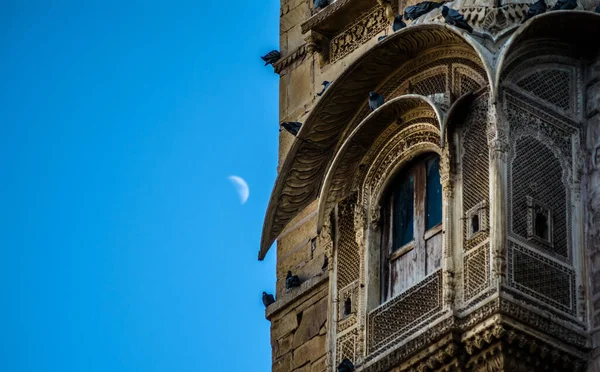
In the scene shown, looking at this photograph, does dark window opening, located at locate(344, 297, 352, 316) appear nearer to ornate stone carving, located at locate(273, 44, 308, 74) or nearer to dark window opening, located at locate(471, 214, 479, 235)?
dark window opening, located at locate(471, 214, 479, 235)

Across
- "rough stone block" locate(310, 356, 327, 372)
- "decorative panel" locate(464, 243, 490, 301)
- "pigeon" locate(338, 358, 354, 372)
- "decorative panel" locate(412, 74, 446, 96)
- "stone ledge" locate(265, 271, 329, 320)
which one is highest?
"decorative panel" locate(412, 74, 446, 96)

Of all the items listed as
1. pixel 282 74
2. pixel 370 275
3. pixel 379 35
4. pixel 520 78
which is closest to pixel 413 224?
pixel 370 275

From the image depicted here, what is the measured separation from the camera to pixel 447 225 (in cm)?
1352

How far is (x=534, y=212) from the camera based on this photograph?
13.3 meters

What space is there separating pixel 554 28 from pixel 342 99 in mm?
1968

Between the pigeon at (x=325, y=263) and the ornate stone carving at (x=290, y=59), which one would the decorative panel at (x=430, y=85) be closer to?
the pigeon at (x=325, y=263)

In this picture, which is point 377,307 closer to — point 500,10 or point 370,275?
point 370,275

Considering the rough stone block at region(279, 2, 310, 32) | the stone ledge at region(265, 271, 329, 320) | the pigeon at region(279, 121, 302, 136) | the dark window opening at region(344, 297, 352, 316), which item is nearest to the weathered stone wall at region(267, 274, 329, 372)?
the stone ledge at region(265, 271, 329, 320)

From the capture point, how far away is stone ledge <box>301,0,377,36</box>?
53.8 ft

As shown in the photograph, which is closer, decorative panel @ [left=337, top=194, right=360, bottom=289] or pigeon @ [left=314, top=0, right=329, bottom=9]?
decorative panel @ [left=337, top=194, right=360, bottom=289]

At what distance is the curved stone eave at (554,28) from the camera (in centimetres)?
1363

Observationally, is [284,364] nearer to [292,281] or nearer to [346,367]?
[292,281]

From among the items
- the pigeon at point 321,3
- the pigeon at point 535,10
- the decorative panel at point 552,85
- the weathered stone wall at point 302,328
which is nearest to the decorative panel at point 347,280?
the weathered stone wall at point 302,328

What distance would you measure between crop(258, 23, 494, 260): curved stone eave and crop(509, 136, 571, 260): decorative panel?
2.54 ft
